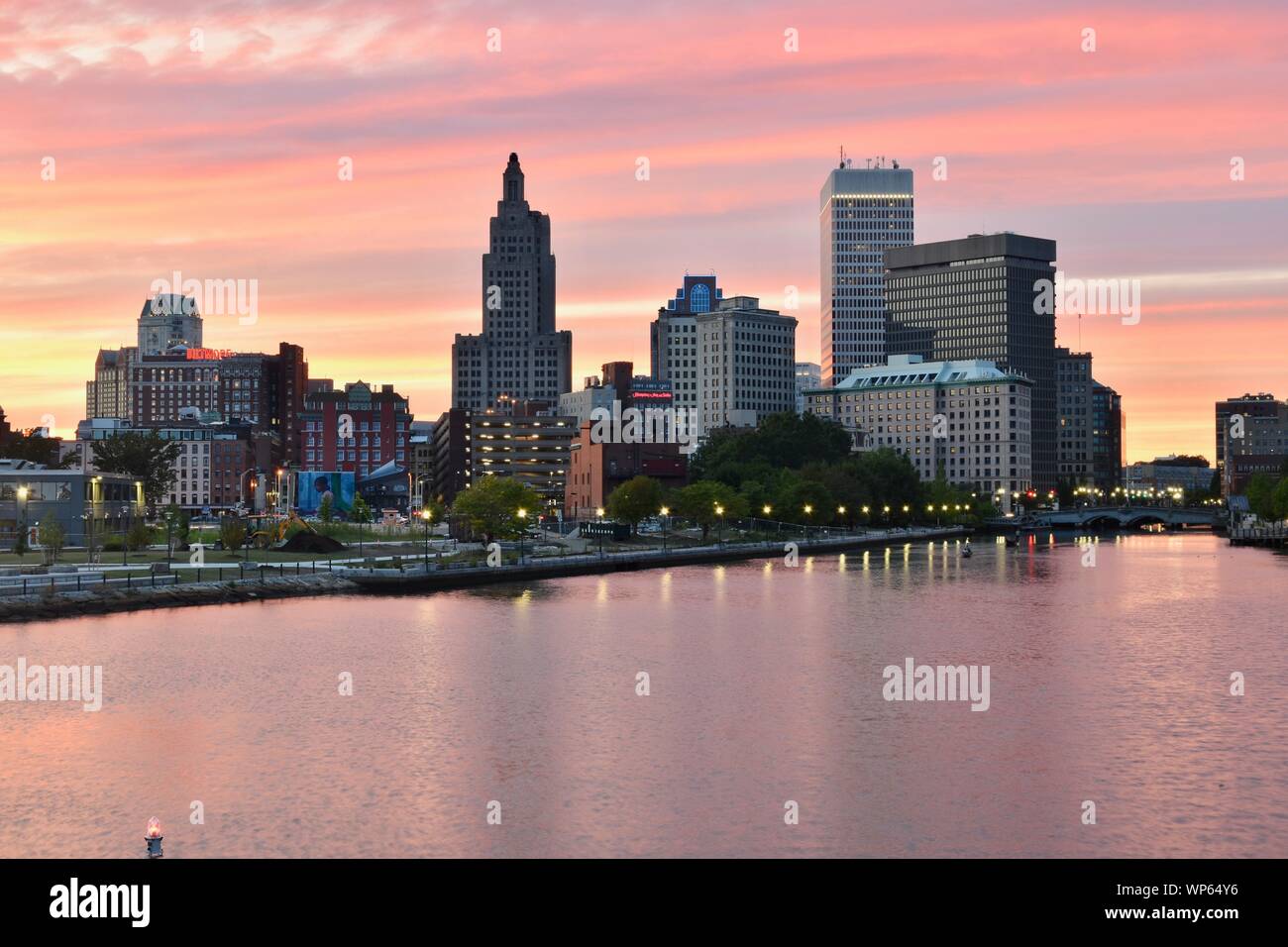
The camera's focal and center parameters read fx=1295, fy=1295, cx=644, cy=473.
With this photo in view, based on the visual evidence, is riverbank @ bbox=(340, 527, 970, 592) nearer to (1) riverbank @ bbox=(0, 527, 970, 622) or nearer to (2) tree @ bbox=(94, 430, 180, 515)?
(1) riverbank @ bbox=(0, 527, 970, 622)

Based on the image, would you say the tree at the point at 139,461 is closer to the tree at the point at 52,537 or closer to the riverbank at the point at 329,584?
the tree at the point at 52,537

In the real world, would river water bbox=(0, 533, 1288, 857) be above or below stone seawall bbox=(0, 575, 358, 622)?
below

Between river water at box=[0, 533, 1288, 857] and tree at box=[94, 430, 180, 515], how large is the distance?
11663 centimetres

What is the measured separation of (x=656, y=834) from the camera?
97.8ft

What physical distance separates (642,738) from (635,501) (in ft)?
382

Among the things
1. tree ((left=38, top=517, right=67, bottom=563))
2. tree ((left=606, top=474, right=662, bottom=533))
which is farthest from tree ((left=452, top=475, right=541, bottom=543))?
tree ((left=606, top=474, right=662, bottom=533))

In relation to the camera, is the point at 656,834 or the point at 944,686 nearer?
the point at 656,834

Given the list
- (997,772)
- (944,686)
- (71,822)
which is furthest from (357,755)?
(944,686)

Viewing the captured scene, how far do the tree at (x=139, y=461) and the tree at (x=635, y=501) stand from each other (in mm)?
68662

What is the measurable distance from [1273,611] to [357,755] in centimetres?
6366

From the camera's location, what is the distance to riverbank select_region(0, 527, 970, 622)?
7219 cm

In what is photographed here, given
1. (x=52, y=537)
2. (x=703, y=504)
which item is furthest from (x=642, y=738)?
(x=703, y=504)

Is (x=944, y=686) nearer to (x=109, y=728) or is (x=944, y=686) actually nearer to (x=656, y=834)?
(x=656, y=834)
